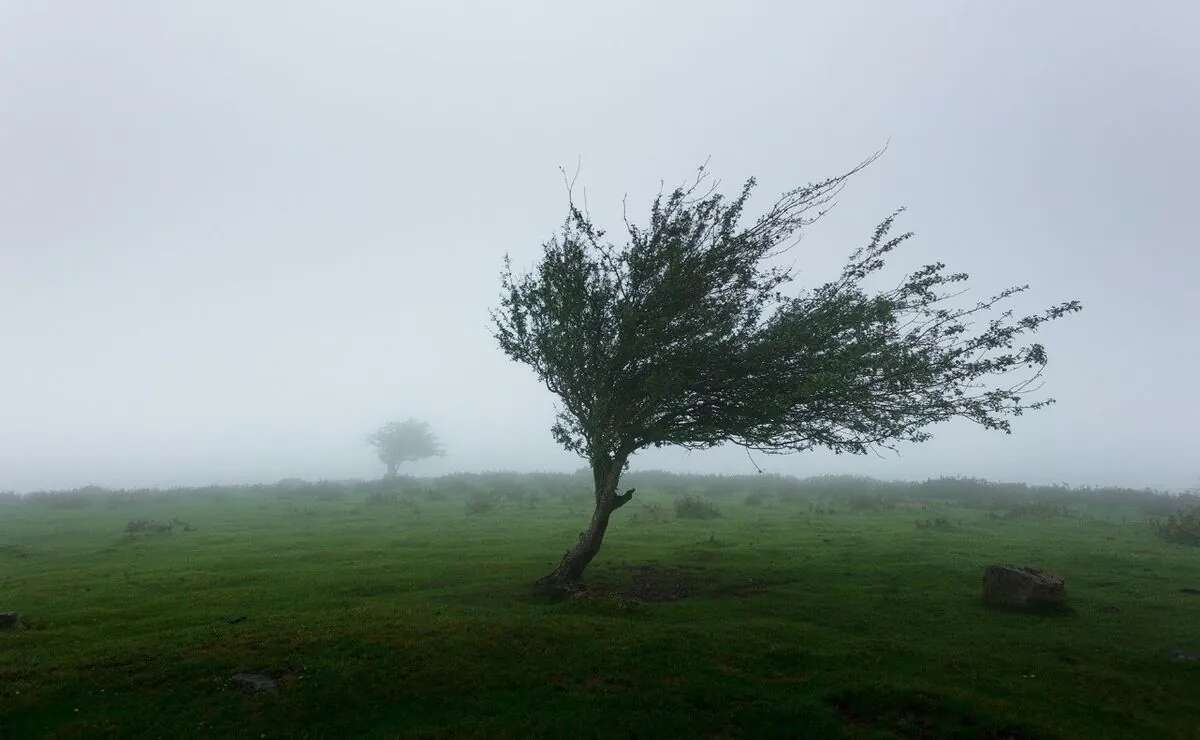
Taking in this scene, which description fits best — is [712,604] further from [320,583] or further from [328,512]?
[328,512]

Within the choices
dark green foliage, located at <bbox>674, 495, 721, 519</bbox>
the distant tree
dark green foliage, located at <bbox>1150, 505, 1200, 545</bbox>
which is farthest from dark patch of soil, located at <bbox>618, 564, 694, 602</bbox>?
the distant tree

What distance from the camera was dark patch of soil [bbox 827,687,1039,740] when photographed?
11891 millimetres

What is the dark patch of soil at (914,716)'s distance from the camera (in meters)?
11.9

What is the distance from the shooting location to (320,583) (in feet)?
81.3

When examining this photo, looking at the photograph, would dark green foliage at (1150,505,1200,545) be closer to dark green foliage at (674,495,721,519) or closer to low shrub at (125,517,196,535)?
dark green foliage at (674,495,721,519)

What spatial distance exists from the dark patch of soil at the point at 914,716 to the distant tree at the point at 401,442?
130959 millimetres

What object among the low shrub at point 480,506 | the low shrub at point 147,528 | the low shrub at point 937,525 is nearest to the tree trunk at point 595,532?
the low shrub at point 937,525

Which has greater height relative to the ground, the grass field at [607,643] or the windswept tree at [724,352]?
the windswept tree at [724,352]

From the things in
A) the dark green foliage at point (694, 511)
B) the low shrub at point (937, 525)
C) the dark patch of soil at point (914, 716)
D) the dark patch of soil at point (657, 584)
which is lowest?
the dark patch of soil at point (914, 716)

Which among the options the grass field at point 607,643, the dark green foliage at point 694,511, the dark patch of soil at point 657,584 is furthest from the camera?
the dark green foliage at point 694,511

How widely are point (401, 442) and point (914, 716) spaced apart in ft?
434

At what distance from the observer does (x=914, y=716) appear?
12.6 m

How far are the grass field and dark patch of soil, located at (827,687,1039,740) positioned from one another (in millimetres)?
48

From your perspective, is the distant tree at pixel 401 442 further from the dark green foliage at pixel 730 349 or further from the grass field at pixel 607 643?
the dark green foliage at pixel 730 349
